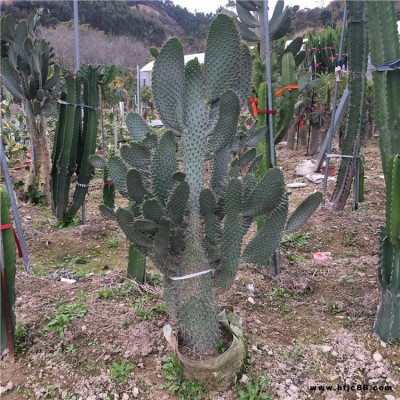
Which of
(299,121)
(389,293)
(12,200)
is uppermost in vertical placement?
(299,121)

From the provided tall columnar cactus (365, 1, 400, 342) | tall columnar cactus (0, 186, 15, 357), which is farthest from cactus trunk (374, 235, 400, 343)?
tall columnar cactus (0, 186, 15, 357)

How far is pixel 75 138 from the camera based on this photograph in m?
4.03

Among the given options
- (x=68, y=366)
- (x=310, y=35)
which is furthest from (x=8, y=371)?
(x=310, y=35)

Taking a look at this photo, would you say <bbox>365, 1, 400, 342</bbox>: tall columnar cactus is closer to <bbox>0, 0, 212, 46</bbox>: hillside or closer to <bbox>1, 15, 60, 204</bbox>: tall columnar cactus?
<bbox>1, 15, 60, 204</bbox>: tall columnar cactus

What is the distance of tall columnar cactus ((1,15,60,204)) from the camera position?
14.0ft

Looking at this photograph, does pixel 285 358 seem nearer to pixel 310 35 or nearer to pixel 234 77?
pixel 234 77

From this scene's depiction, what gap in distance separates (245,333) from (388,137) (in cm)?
122

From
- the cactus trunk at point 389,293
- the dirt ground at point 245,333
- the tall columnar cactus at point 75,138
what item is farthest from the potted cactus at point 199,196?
the tall columnar cactus at point 75,138

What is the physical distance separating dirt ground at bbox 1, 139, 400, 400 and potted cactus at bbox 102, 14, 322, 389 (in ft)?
0.80

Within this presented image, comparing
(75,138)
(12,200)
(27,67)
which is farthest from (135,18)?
(12,200)

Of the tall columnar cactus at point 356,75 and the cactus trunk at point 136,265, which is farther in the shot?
the tall columnar cactus at point 356,75

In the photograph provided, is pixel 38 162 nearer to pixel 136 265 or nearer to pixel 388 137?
pixel 136 265

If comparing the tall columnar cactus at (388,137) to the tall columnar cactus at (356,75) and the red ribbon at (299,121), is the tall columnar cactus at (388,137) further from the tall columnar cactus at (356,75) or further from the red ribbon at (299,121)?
the red ribbon at (299,121)

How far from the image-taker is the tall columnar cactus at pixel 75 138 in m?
3.97
